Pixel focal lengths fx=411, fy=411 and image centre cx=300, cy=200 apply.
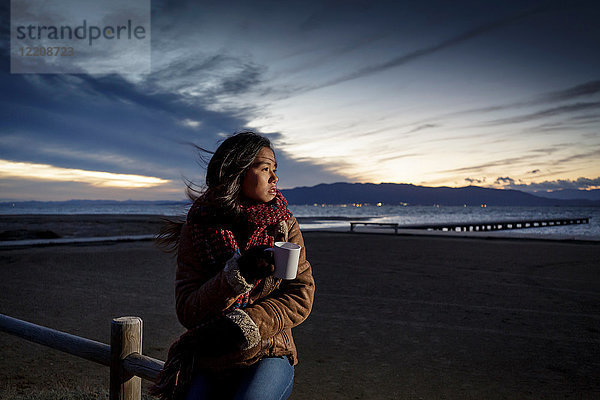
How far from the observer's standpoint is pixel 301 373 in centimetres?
473

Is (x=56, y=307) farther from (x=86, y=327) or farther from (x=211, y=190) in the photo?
(x=211, y=190)

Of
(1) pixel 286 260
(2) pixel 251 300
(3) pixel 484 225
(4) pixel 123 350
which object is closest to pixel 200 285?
(2) pixel 251 300

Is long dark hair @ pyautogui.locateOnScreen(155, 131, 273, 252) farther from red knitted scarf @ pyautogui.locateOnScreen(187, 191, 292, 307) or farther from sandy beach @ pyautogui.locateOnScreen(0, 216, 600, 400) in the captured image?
sandy beach @ pyautogui.locateOnScreen(0, 216, 600, 400)

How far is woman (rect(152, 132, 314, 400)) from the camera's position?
6.12 feet

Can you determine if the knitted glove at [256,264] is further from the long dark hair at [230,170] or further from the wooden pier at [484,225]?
the wooden pier at [484,225]

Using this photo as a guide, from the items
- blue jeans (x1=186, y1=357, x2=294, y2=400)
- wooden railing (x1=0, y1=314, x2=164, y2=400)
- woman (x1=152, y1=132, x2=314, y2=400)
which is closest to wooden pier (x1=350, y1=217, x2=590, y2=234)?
wooden railing (x1=0, y1=314, x2=164, y2=400)

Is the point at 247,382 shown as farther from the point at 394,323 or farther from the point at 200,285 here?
the point at 394,323

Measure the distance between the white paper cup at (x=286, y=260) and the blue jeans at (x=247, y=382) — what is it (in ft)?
1.86

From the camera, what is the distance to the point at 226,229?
217 centimetres

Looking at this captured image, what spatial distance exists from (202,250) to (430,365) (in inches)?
153

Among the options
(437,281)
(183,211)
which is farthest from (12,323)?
(437,281)

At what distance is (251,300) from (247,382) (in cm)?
37

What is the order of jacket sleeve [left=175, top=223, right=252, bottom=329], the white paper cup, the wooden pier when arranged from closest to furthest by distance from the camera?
the white paper cup, jacket sleeve [left=175, top=223, right=252, bottom=329], the wooden pier

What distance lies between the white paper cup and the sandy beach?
2907 mm
